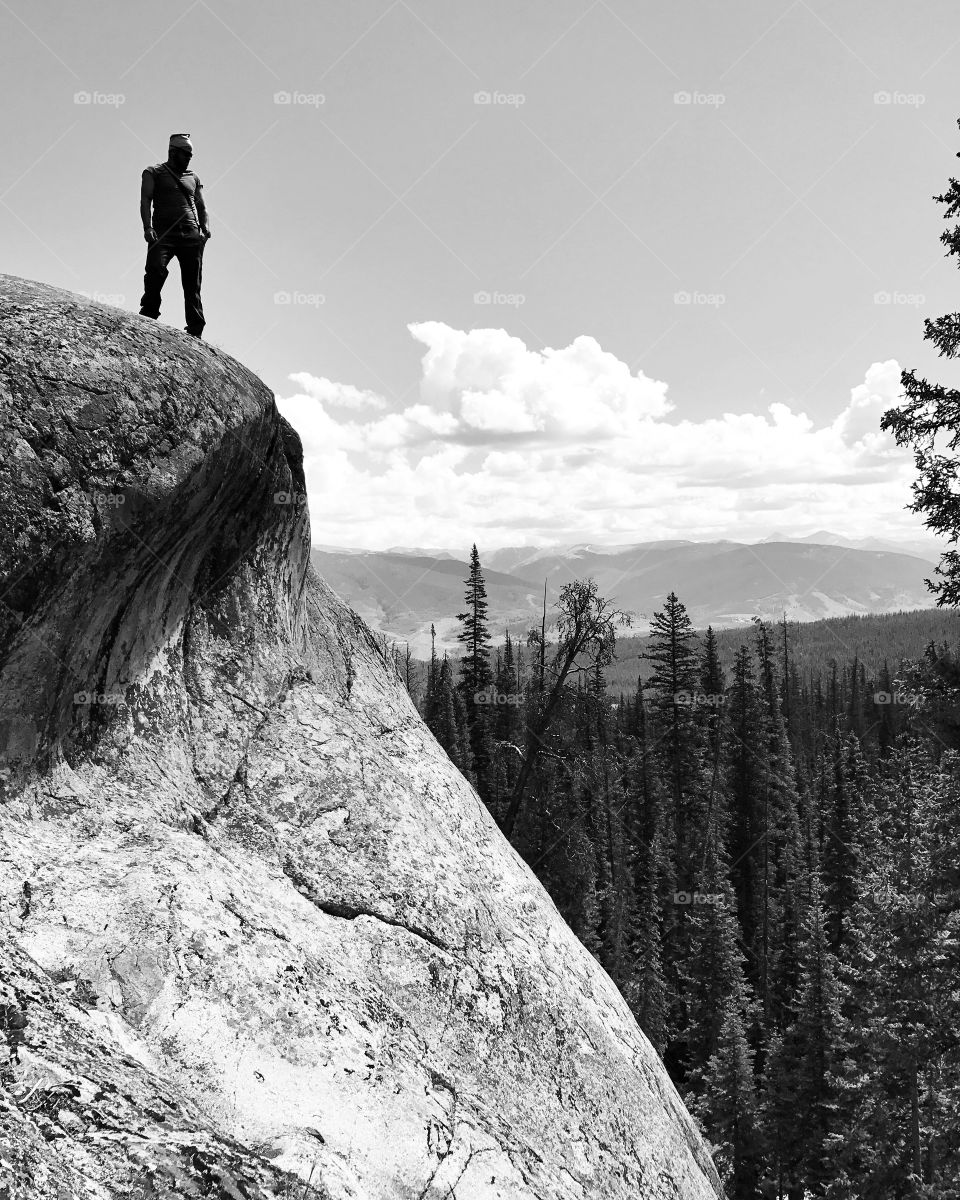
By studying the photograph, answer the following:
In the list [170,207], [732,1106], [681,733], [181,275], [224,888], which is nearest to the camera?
[224,888]

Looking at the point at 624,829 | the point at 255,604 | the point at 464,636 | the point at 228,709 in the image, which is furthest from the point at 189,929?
the point at 624,829

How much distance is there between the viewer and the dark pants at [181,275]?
345 inches

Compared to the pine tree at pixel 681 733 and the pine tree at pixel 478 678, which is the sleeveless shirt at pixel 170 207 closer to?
the pine tree at pixel 478 678

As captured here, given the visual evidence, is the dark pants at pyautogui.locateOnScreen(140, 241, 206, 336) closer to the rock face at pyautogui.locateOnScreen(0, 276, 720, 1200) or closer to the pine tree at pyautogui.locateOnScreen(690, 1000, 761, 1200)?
the rock face at pyautogui.locateOnScreen(0, 276, 720, 1200)

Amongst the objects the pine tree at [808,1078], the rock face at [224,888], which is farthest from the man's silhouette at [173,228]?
the pine tree at [808,1078]

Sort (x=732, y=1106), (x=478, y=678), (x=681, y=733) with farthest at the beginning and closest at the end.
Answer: (x=681, y=733)
(x=478, y=678)
(x=732, y=1106)

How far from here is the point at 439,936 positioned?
6.75 m

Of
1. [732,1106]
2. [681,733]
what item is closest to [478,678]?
[681,733]

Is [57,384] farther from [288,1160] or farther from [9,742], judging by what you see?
[288,1160]

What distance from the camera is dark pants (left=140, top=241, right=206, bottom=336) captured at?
8.76 meters

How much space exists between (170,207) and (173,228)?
0.79 ft

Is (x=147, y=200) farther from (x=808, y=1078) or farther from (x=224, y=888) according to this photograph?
(x=808, y=1078)

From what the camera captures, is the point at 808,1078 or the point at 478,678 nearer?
the point at 808,1078

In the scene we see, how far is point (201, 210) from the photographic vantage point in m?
9.29
